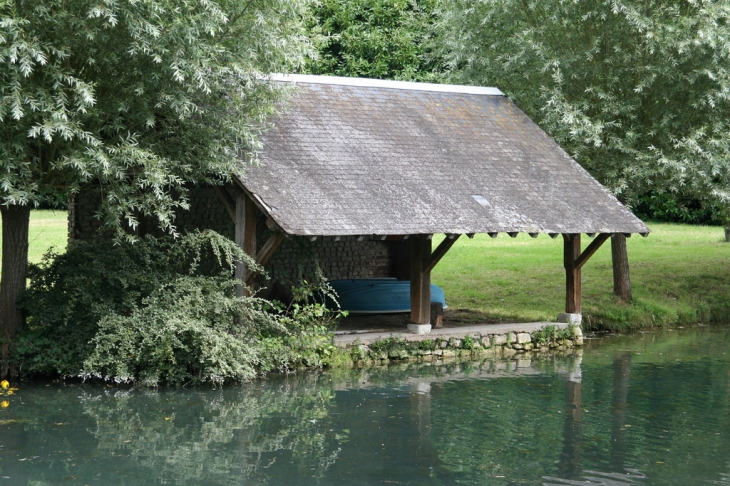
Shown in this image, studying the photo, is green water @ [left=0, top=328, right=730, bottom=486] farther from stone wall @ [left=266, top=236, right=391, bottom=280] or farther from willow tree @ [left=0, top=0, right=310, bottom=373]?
stone wall @ [left=266, top=236, right=391, bottom=280]

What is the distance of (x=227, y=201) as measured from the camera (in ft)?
45.9

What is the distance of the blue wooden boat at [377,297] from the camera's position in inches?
656

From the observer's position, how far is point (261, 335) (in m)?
13.4

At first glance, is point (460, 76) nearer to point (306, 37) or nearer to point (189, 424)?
point (306, 37)

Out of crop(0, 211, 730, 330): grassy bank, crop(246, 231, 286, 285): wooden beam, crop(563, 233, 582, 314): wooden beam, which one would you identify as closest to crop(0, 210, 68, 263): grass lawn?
crop(0, 211, 730, 330): grassy bank

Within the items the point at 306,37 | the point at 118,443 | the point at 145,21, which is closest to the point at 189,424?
the point at 118,443

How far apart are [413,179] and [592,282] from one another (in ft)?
25.5

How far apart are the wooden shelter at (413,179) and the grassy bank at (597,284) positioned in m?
2.38

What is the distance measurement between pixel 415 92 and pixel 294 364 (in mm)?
6584

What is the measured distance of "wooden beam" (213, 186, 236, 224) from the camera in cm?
1386

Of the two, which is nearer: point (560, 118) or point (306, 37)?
point (306, 37)

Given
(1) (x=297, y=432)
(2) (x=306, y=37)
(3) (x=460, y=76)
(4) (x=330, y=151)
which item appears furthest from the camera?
(3) (x=460, y=76)

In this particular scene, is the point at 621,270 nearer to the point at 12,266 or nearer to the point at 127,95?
the point at 127,95

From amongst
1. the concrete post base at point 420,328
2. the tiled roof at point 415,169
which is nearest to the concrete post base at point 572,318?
the tiled roof at point 415,169
